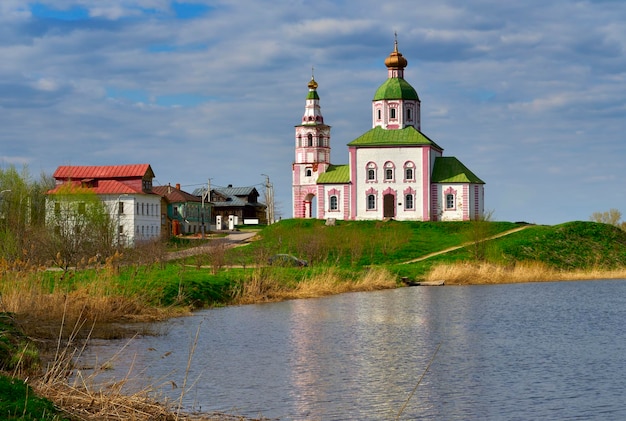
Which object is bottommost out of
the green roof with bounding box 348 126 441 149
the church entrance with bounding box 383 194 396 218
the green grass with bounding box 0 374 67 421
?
the green grass with bounding box 0 374 67 421

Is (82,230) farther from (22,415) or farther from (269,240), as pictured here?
(269,240)

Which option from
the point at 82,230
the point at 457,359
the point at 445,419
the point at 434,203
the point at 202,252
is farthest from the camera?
the point at 434,203

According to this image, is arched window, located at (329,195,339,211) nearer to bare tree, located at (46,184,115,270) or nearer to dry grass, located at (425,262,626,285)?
dry grass, located at (425,262,626,285)

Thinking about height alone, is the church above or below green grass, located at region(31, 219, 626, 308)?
above

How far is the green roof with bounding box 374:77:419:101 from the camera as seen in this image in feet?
279

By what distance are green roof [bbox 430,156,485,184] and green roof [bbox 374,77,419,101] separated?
6.67 metres

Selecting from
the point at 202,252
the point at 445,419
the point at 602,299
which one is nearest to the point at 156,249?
the point at 202,252

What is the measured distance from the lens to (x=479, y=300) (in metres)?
37.5

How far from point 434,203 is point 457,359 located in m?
59.8

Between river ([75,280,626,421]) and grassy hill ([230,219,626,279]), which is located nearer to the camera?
river ([75,280,626,421])

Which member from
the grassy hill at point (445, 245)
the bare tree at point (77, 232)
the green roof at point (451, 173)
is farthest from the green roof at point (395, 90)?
the bare tree at point (77, 232)

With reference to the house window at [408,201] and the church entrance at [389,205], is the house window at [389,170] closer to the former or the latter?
the church entrance at [389,205]

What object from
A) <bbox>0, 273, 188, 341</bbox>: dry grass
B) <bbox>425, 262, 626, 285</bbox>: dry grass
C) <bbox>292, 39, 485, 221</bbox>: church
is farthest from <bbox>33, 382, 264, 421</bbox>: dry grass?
<bbox>292, 39, 485, 221</bbox>: church

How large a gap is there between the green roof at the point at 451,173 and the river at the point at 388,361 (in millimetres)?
45506
